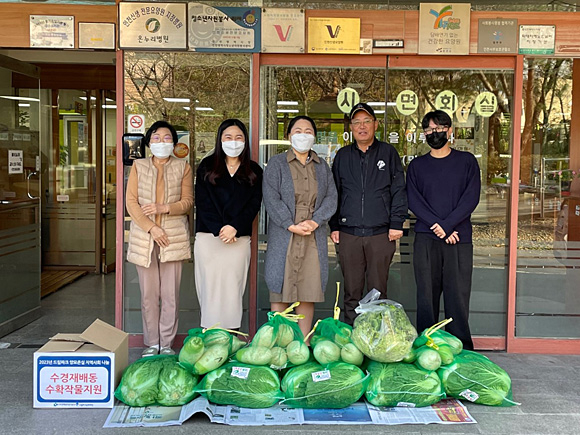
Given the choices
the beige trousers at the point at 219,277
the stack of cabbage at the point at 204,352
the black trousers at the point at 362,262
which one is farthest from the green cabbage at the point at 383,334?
the beige trousers at the point at 219,277

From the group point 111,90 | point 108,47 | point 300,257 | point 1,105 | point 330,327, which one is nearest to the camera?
point 330,327

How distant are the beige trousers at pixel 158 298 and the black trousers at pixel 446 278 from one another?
5.63 ft

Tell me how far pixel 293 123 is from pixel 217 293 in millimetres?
1277

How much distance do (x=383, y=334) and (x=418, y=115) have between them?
209 cm

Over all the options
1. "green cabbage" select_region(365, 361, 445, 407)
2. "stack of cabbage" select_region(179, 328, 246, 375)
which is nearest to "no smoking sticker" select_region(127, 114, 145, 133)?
"stack of cabbage" select_region(179, 328, 246, 375)

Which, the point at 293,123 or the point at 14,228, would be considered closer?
the point at 293,123

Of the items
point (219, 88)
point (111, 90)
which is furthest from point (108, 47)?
point (111, 90)

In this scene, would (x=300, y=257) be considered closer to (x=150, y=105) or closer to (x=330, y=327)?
(x=330, y=327)

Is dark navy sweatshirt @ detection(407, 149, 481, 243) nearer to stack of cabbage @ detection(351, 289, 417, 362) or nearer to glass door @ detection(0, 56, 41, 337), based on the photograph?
stack of cabbage @ detection(351, 289, 417, 362)

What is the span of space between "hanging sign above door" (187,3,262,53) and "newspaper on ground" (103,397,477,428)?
255 cm

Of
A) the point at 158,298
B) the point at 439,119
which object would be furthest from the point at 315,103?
the point at 158,298

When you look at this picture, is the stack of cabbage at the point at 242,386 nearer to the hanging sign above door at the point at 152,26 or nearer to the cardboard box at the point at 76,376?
the cardboard box at the point at 76,376

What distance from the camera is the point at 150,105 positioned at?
4902 millimetres

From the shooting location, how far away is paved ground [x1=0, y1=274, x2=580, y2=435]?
3.40 m
